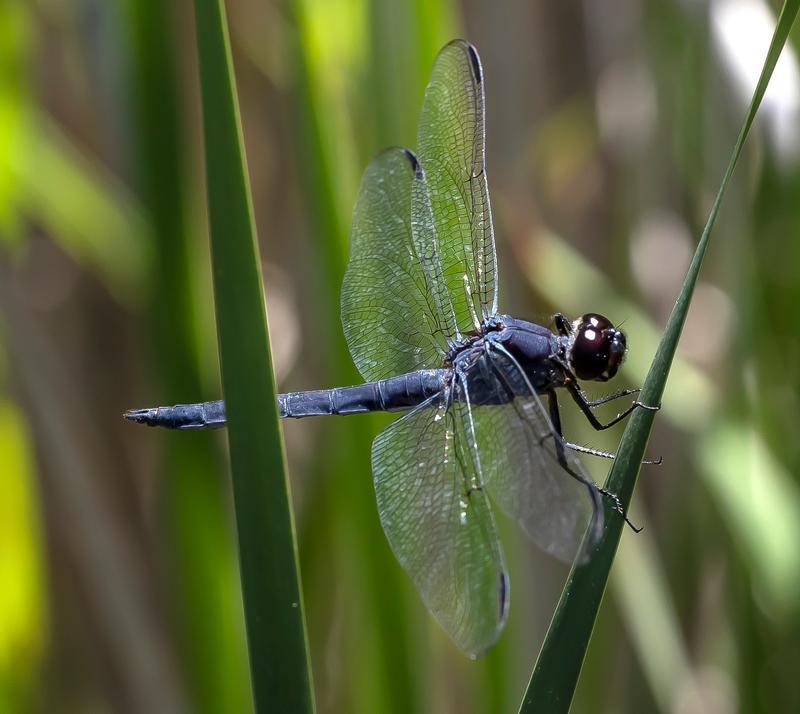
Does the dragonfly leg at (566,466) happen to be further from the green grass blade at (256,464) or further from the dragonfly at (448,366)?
the green grass blade at (256,464)

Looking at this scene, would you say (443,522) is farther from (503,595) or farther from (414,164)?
(414,164)

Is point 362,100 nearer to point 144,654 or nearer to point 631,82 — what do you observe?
point 631,82

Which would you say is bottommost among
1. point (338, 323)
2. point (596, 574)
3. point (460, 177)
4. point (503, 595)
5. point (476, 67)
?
point (503, 595)

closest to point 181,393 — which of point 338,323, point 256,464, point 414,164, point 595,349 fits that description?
point 338,323

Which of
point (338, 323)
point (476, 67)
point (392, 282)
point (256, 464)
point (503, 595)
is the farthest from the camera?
point (338, 323)

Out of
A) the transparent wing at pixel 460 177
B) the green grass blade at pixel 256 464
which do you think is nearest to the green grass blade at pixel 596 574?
the green grass blade at pixel 256 464

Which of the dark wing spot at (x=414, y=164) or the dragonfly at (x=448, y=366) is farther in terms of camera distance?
the dark wing spot at (x=414, y=164)
